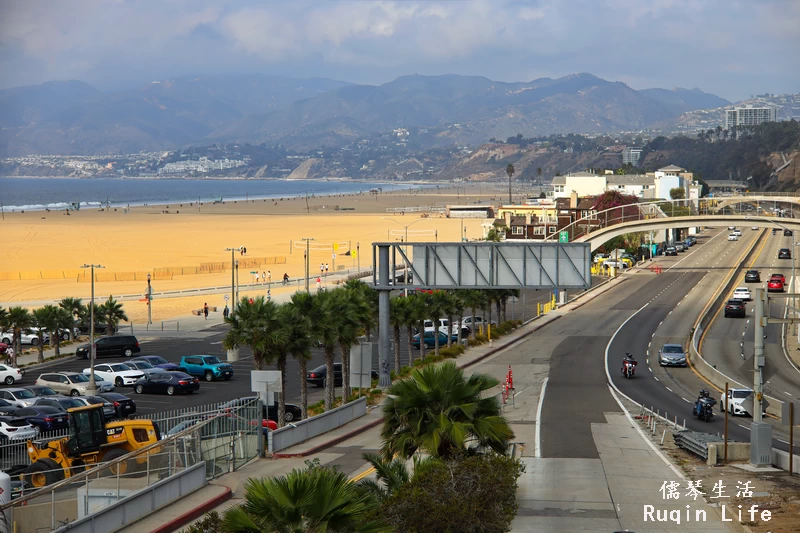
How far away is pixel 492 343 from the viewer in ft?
207

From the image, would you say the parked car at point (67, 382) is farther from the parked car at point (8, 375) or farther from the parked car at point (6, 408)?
the parked car at point (6, 408)

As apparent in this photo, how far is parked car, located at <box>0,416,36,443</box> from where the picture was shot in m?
35.1

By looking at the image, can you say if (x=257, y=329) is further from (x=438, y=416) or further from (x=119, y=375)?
(x=119, y=375)

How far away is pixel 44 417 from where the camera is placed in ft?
122

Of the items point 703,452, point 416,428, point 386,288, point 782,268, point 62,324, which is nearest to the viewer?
point 416,428

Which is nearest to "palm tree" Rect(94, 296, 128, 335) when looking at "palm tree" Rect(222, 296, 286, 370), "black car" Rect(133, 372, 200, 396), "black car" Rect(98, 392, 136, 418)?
"black car" Rect(133, 372, 200, 396)

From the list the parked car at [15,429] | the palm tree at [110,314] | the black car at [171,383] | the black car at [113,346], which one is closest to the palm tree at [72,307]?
the palm tree at [110,314]

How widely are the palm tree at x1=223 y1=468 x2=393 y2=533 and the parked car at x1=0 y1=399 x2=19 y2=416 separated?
26208mm

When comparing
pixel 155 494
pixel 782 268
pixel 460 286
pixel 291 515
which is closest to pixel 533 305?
pixel 782 268

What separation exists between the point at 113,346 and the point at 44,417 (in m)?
22.8

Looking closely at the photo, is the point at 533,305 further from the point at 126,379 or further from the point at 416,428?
the point at 416,428

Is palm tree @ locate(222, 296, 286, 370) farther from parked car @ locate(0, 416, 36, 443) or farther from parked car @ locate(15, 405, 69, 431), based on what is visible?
parked car @ locate(0, 416, 36, 443)

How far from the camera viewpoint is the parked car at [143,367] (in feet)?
165

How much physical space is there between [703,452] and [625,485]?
492 cm
